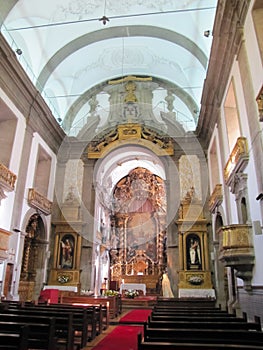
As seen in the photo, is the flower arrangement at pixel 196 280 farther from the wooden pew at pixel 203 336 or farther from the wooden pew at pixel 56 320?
the wooden pew at pixel 203 336

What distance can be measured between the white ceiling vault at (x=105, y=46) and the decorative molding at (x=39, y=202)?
4486mm

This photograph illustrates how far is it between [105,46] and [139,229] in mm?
13548

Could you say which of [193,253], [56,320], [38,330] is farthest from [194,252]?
[38,330]

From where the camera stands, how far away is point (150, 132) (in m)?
15.6

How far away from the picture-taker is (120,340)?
238 inches

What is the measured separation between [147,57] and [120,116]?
3.22m

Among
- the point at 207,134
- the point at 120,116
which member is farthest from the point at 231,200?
the point at 120,116

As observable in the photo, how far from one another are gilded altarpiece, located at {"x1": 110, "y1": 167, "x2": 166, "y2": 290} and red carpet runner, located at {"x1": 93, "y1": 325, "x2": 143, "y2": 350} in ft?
43.7

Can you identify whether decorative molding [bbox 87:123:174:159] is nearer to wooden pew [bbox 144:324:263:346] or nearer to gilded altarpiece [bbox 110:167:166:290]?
gilded altarpiece [bbox 110:167:166:290]

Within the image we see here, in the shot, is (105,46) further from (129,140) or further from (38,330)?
(38,330)

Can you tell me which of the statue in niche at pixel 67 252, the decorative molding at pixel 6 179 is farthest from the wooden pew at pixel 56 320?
the statue in niche at pixel 67 252

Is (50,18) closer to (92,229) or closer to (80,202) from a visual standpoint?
(80,202)

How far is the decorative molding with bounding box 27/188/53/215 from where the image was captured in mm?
11555

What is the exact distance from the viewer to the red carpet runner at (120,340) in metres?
5.30
